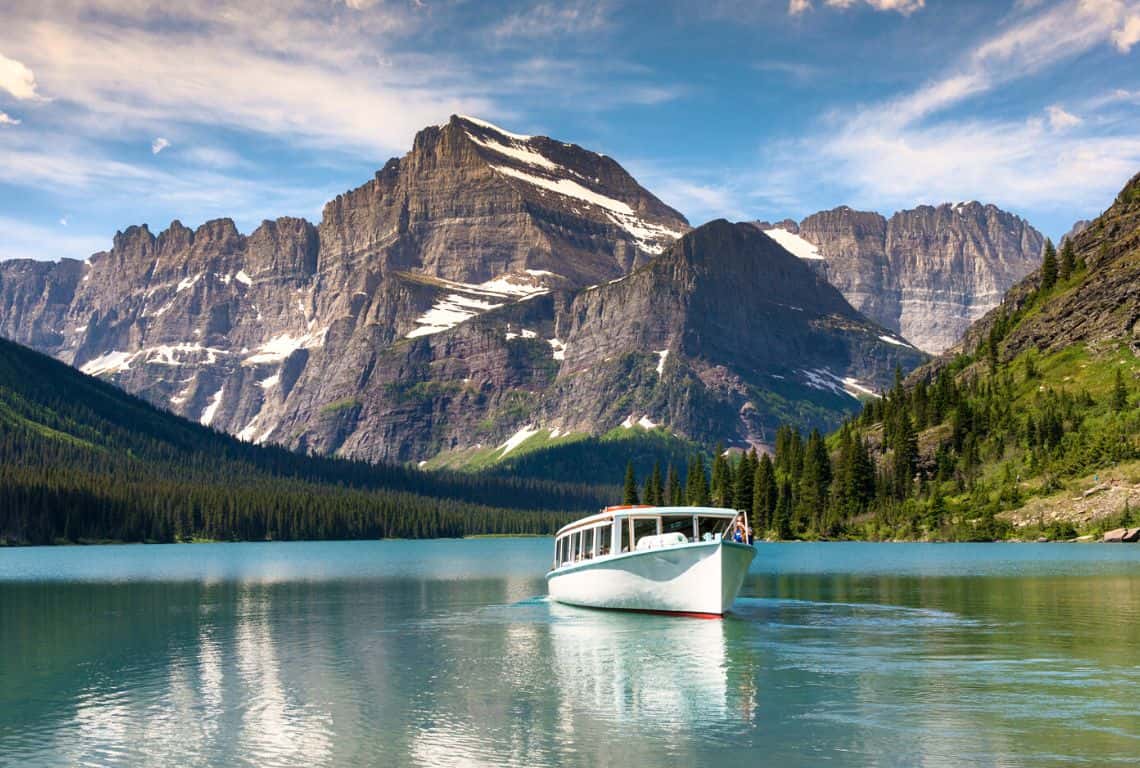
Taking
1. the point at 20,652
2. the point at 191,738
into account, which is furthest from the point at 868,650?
the point at 20,652

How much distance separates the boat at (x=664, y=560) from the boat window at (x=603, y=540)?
8cm

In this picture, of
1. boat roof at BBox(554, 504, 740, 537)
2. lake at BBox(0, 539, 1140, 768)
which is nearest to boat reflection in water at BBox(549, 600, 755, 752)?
lake at BBox(0, 539, 1140, 768)

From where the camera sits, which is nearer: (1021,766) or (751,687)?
(1021,766)

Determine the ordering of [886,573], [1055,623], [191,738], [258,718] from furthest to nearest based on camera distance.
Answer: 1. [886,573]
2. [1055,623]
3. [258,718]
4. [191,738]

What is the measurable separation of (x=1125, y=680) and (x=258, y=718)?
40677 millimetres

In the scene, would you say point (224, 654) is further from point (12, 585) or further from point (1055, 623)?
point (12, 585)

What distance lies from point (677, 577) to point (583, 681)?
25.3 m

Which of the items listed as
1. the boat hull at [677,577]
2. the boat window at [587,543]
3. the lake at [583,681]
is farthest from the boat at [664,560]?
the lake at [583,681]

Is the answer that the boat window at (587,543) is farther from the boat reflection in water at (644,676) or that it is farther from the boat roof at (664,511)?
the boat reflection in water at (644,676)

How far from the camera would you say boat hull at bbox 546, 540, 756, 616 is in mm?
84750

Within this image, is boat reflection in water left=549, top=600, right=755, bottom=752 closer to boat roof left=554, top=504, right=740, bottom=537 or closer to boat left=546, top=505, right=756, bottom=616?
boat left=546, top=505, right=756, bottom=616

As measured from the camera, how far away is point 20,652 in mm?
78375

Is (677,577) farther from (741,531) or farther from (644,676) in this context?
(644,676)

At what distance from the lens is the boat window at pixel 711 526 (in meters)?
90.6
